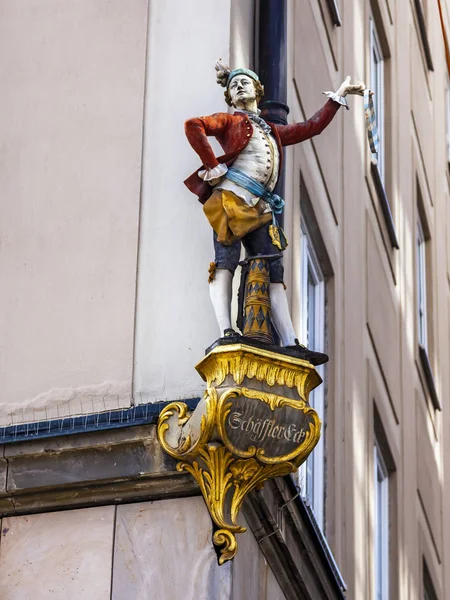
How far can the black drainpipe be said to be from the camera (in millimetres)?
11641

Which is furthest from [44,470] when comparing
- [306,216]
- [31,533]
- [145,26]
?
[306,216]

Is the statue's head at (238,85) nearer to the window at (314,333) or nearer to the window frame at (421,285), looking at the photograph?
the window at (314,333)

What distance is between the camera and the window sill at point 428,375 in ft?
68.7

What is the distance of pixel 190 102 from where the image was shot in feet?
38.4

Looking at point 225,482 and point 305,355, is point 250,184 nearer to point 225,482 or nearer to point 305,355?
point 305,355

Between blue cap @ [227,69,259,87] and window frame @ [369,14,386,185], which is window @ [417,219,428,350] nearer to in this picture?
window frame @ [369,14,386,185]

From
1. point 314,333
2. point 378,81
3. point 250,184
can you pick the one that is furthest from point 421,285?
point 250,184

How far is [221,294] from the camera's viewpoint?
10.7 m

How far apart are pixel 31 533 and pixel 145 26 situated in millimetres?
3457

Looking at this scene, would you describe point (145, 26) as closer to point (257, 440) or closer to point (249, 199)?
point (249, 199)

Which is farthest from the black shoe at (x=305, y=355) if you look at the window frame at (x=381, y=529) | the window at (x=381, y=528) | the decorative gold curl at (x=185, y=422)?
the window at (x=381, y=528)

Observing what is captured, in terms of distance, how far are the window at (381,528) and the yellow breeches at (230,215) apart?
20.3 ft

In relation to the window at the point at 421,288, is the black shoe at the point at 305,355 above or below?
below

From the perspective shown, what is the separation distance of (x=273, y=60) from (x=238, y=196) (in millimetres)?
1544
